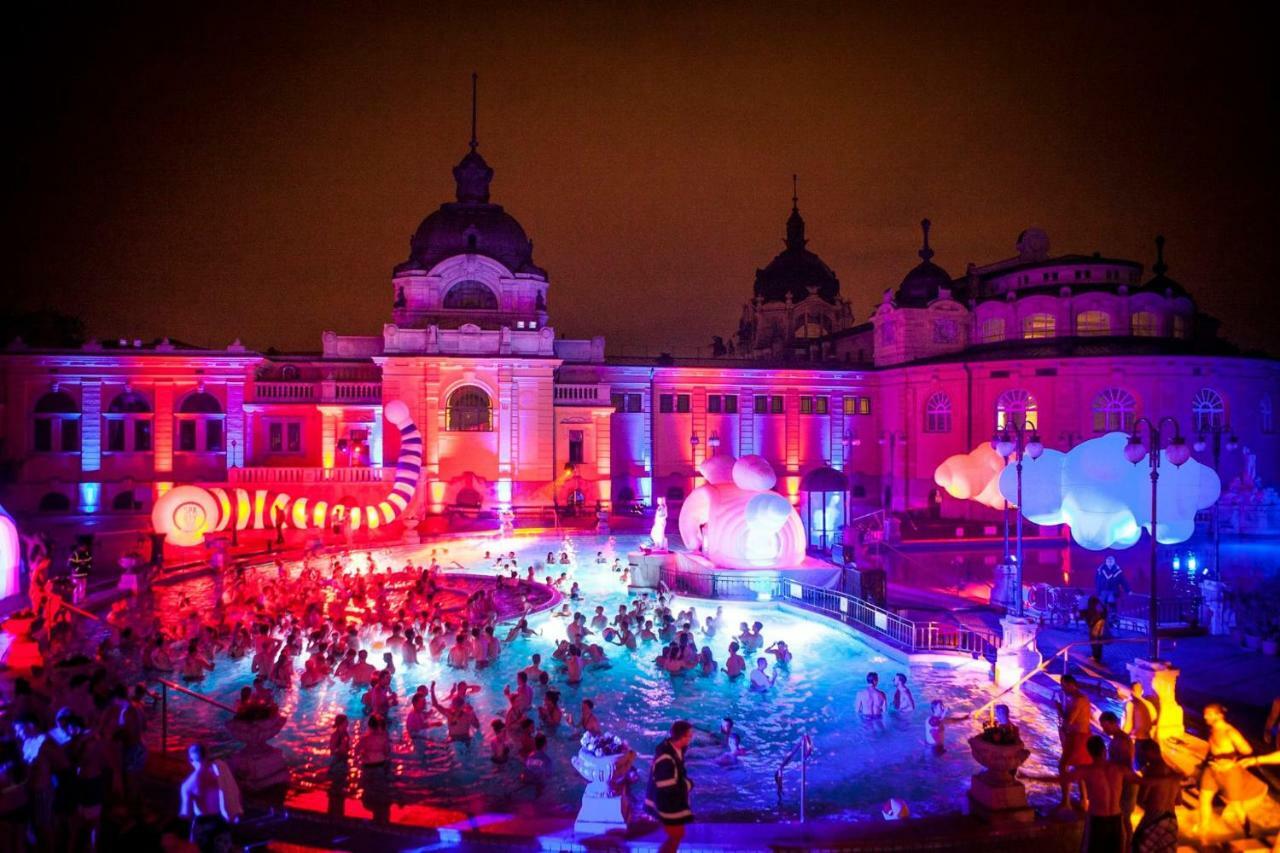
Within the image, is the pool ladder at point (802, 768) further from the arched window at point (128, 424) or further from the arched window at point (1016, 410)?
the arched window at point (128, 424)

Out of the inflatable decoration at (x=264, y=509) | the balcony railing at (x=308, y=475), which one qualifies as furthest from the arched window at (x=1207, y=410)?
the balcony railing at (x=308, y=475)

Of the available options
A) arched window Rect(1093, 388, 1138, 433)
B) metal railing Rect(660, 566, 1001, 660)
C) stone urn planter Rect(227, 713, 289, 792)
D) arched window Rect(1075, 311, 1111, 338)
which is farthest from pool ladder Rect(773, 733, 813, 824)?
arched window Rect(1075, 311, 1111, 338)

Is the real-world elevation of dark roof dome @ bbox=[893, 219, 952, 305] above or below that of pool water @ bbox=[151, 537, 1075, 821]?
above

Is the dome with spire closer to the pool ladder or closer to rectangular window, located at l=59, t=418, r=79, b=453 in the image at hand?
rectangular window, located at l=59, t=418, r=79, b=453

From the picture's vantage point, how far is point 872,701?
44.9 ft

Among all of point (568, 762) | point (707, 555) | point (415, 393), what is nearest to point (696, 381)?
point (415, 393)

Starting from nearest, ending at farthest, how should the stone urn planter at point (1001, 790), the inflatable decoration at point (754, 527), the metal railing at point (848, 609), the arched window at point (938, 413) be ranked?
1. the stone urn planter at point (1001, 790)
2. the metal railing at point (848, 609)
3. the inflatable decoration at point (754, 527)
4. the arched window at point (938, 413)

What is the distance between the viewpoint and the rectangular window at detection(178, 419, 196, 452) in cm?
3816

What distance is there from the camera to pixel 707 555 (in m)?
24.2

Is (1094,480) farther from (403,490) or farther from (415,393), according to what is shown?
(415,393)

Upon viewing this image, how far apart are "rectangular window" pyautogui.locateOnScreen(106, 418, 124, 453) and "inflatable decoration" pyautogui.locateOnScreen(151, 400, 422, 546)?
32.7 ft

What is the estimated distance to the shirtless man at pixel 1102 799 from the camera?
7512 millimetres

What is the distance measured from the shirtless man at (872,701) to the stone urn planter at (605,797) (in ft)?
20.4

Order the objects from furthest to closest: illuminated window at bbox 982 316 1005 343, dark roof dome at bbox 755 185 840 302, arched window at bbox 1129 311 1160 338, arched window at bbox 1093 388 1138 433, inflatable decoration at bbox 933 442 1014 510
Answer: dark roof dome at bbox 755 185 840 302 < illuminated window at bbox 982 316 1005 343 < arched window at bbox 1129 311 1160 338 < arched window at bbox 1093 388 1138 433 < inflatable decoration at bbox 933 442 1014 510
